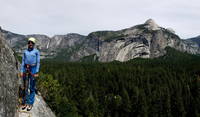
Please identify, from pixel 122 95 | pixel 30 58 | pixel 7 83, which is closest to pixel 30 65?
pixel 30 58

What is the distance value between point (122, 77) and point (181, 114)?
205 ft

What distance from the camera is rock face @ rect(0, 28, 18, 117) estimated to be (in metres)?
18.3

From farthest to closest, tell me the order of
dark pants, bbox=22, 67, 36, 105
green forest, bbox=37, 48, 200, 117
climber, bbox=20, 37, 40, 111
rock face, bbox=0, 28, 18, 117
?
green forest, bbox=37, 48, 200, 117, dark pants, bbox=22, 67, 36, 105, climber, bbox=20, 37, 40, 111, rock face, bbox=0, 28, 18, 117

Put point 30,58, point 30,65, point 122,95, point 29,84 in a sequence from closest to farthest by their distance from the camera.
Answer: point 30,58, point 30,65, point 29,84, point 122,95

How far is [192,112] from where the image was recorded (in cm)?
13300

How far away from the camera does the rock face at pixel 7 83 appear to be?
18.3 m

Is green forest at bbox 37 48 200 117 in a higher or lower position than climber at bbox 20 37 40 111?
lower

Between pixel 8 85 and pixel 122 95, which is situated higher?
pixel 8 85

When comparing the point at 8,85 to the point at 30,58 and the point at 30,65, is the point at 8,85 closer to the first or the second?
the point at 30,65

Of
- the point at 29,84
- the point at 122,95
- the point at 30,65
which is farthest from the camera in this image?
the point at 122,95

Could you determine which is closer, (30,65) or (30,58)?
(30,58)

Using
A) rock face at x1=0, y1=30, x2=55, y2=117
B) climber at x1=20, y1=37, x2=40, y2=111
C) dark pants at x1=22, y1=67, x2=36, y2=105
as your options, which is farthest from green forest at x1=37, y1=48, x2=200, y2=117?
climber at x1=20, y1=37, x2=40, y2=111

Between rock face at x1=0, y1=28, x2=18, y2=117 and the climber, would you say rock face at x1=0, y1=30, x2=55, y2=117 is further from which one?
the climber

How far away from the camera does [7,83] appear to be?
64.1 feet
